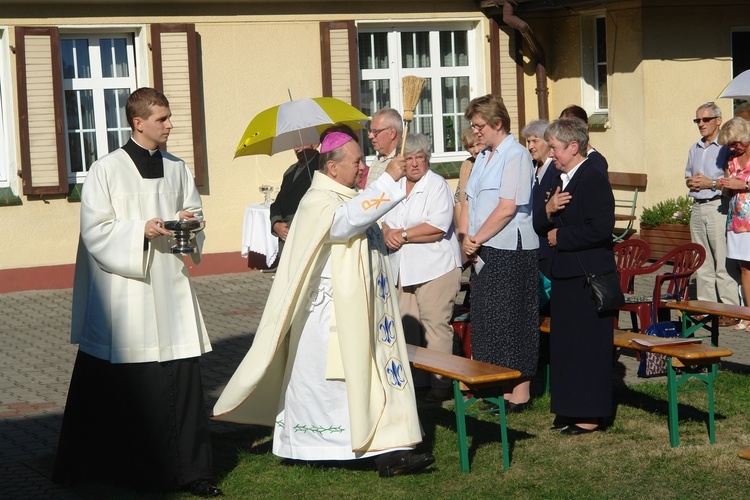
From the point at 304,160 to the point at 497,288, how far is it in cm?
214

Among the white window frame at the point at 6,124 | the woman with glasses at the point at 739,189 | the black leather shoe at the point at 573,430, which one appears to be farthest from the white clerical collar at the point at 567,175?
the white window frame at the point at 6,124

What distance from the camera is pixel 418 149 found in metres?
7.65

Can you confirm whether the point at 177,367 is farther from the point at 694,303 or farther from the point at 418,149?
the point at 694,303

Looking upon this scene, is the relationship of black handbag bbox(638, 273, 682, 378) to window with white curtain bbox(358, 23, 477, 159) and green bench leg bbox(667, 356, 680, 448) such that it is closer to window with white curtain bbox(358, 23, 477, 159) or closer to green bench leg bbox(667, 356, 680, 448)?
green bench leg bbox(667, 356, 680, 448)

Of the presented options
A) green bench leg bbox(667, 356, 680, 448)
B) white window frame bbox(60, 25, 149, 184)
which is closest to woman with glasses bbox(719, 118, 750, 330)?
green bench leg bbox(667, 356, 680, 448)

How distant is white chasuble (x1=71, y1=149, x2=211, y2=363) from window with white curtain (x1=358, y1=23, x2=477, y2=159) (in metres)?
9.90

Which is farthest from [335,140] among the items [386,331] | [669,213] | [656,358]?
[669,213]

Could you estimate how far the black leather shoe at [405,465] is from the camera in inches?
236

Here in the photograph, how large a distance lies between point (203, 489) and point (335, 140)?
6.22 feet

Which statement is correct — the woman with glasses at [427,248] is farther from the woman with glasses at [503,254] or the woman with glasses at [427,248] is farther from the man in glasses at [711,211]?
the man in glasses at [711,211]

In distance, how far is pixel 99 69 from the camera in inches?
563

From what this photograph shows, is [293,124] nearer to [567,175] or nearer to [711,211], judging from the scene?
[567,175]

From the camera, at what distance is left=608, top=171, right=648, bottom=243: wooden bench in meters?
15.0

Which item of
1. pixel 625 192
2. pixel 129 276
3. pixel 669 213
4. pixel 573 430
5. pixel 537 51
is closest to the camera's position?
pixel 129 276
